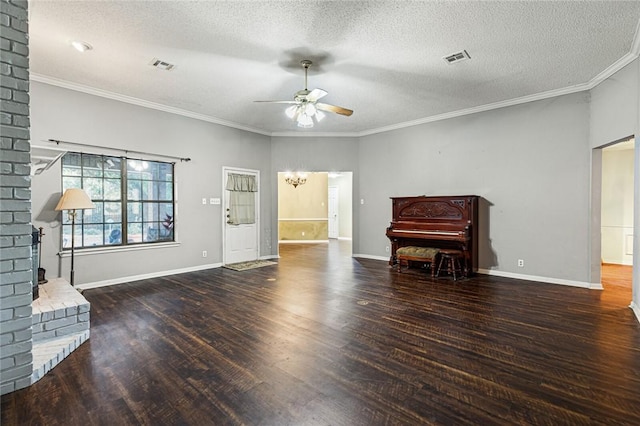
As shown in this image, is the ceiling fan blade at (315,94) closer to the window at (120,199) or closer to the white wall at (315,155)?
the window at (120,199)

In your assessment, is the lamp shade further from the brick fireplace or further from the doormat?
the doormat

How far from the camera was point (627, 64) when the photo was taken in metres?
3.71

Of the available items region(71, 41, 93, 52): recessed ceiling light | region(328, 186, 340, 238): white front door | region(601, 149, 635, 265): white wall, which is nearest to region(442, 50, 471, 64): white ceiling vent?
region(71, 41, 93, 52): recessed ceiling light

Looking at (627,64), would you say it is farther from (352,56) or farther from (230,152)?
(230,152)

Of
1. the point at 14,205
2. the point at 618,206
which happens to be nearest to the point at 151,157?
the point at 14,205

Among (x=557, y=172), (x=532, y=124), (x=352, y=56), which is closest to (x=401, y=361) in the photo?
(x=352, y=56)

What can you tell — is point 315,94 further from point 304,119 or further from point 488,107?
point 488,107

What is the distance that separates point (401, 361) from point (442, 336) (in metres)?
0.65

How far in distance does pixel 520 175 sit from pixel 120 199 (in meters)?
6.40

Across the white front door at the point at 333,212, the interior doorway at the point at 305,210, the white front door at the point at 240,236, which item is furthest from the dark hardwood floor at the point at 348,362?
the white front door at the point at 333,212

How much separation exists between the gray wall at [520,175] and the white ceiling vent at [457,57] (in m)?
2.10

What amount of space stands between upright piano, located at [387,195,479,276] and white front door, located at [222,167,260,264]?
2905 millimetres

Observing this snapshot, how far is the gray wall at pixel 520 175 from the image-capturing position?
4.60 meters

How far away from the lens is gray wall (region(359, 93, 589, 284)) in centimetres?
460
